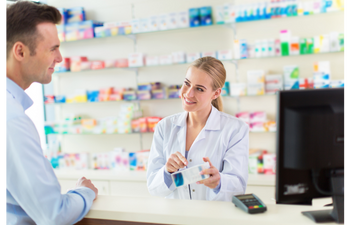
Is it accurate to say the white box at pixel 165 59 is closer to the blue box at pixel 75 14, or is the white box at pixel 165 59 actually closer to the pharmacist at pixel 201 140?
the blue box at pixel 75 14

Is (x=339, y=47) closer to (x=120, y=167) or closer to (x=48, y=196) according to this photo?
(x=120, y=167)

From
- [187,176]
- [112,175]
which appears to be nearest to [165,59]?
[112,175]

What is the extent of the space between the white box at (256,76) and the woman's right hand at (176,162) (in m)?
1.99

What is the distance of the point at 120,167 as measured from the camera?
3955 mm

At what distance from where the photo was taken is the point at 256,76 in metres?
3.48

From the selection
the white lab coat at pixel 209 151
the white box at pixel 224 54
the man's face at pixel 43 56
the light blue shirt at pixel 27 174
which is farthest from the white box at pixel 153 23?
the light blue shirt at pixel 27 174

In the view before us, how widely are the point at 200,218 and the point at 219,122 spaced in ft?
3.23

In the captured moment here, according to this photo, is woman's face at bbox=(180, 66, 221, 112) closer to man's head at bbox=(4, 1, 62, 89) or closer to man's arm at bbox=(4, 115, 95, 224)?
man's head at bbox=(4, 1, 62, 89)

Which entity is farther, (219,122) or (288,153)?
(219,122)

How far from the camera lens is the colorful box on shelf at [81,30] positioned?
162 inches

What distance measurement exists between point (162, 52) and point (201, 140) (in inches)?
85.9

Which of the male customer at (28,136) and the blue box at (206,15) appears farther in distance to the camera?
the blue box at (206,15)

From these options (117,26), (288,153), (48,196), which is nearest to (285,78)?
(117,26)

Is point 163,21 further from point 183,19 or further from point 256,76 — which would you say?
point 256,76
